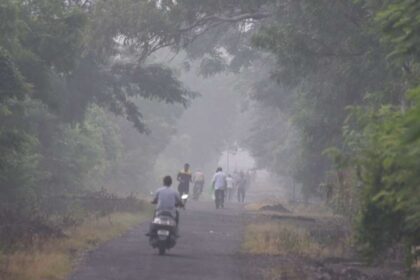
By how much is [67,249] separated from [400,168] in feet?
35.0

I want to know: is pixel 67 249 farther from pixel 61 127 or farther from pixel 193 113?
pixel 193 113

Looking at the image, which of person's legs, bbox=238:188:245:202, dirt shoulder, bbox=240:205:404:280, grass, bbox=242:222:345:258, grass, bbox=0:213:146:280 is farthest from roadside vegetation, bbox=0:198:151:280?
person's legs, bbox=238:188:245:202

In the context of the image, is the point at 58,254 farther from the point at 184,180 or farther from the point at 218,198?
the point at 218,198

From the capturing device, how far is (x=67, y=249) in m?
19.5

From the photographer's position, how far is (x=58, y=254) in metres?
18.4

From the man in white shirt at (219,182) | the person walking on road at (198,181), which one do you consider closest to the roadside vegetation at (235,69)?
the man in white shirt at (219,182)

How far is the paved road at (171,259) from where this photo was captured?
16.8 m

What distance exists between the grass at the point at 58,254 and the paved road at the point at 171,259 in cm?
29

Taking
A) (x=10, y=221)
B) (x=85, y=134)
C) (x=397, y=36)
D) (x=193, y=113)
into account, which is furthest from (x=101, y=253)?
(x=193, y=113)

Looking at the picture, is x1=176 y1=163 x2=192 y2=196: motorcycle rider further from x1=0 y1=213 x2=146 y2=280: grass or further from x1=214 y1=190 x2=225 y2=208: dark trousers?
x1=0 y1=213 x2=146 y2=280: grass

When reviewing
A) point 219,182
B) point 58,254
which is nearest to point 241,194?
point 219,182

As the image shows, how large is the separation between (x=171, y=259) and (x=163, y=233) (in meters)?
0.69

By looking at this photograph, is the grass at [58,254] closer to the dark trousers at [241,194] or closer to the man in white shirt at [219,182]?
the man in white shirt at [219,182]

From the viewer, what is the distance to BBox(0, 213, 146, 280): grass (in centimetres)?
1573
